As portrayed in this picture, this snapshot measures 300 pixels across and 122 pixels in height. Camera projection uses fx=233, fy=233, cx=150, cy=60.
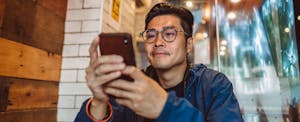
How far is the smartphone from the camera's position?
0.66 m

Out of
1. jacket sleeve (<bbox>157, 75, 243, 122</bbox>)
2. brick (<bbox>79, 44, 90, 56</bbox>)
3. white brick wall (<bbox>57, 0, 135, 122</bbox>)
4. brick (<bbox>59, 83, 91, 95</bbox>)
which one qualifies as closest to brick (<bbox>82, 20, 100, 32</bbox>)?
white brick wall (<bbox>57, 0, 135, 122</bbox>)

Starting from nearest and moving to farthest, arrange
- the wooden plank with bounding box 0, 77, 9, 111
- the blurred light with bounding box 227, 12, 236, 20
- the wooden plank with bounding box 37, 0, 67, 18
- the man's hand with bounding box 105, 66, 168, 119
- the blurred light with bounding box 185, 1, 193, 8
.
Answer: the man's hand with bounding box 105, 66, 168, 119
the wooden plank with bounding box 0, 77, 9, 111
the wooden plank with bounding box 37, 0, 67, 18
the blurred light with bounding box 227, 12, 236, 20
the blurred light with bounding box 185, 1, 193, 8

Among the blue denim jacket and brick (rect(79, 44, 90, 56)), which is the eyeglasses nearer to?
the blue denim jacket

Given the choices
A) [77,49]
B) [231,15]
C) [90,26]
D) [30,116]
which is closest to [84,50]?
[77,49]

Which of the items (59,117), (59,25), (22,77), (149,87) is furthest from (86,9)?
(149,87)

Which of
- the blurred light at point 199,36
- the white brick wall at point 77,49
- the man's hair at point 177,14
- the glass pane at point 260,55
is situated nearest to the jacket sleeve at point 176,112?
the man's hair at point 177,14

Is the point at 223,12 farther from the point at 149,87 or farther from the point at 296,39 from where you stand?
the point at 149,87

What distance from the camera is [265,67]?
7.10 ft

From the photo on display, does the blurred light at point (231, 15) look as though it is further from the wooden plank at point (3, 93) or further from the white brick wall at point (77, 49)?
the wooden plank at point (3, 93)

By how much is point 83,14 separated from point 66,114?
73 centimetres

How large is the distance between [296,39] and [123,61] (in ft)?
6.19

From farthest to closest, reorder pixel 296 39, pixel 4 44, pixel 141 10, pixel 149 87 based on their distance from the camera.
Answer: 1. pixel 141 10
2. pixel 296 39
3. pixel 4 44
4. pixel 149 87

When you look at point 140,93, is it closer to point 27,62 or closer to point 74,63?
point 27,62

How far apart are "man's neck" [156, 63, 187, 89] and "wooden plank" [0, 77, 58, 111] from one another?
2.45ft
